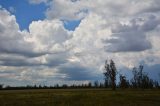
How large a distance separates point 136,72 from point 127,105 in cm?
12872

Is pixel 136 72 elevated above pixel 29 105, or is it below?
above

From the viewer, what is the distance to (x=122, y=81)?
181125mm

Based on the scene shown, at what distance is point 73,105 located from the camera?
4966cm

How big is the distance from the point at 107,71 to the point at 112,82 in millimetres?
7264

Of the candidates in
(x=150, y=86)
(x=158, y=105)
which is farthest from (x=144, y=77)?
(x=158, y=105)

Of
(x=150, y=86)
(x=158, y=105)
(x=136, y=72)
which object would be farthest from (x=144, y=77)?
(x=158, y=105)

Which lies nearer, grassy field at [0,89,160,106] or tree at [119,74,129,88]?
grassy field at [0,89,160,106]

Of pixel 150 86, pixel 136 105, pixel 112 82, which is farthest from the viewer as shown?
pixel 150 86

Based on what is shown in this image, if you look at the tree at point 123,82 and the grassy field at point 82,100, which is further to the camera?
the tree at point 123,82

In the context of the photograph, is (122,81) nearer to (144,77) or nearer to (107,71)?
(144,77)

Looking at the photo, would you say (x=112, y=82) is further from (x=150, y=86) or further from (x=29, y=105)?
(x=29, y=105)

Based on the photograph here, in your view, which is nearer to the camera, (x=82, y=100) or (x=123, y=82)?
(x=82, y=100)

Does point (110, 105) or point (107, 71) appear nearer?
point (110, 105)

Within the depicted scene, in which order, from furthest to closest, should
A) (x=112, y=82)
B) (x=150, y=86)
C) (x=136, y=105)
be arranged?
(x=150, y=86)
(x=112, y=82)
(x=136, y=105)
